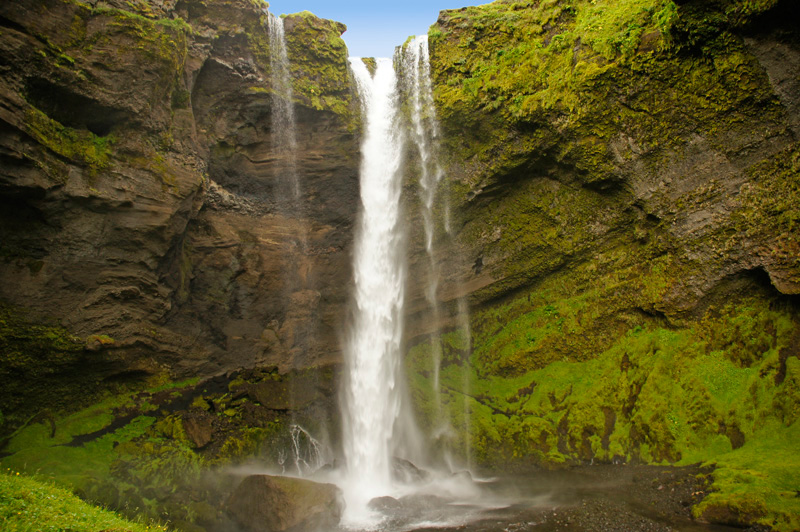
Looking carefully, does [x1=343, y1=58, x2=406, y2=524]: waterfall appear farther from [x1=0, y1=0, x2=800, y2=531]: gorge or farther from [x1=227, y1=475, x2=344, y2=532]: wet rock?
[x1=227, y1=475, x2=344, y2=532]: wet rock

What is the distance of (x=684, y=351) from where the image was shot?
15039 millimetres

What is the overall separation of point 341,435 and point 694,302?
538 inches

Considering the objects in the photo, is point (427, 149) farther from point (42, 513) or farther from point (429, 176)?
point (42, 513)

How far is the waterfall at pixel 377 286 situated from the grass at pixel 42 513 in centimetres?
982

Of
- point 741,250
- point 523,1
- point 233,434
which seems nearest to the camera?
point 741,250

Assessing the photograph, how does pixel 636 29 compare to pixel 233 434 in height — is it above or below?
above

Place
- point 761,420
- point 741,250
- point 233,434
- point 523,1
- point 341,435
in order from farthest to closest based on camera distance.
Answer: point 523,1 < point 341,435 < point 233,434 < point 741,250 < point 761,420

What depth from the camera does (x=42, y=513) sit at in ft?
22.2

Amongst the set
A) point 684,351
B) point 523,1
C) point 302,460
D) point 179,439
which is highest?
point 523,1

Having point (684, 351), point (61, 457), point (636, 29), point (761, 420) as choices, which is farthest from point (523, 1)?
point (61, 457)

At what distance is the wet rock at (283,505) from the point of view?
1179 centimetres

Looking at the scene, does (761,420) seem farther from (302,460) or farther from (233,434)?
(233,434)

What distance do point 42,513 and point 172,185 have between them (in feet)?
37.9

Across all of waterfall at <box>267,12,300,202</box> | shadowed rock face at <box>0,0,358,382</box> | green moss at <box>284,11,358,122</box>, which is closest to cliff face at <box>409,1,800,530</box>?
green moss at <box>284,11,358,122</box>
